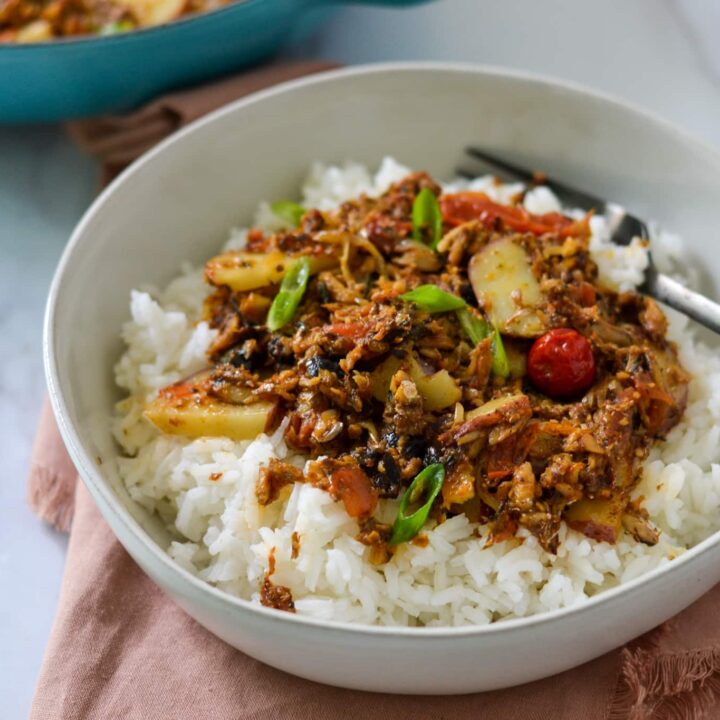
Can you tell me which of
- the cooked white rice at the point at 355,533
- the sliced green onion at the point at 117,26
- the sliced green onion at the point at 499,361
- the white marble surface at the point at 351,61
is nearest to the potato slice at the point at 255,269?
the cooked white rice at the point at 355,533

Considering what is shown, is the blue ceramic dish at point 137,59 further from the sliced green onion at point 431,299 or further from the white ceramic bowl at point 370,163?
the sliced green onion at point 431,299

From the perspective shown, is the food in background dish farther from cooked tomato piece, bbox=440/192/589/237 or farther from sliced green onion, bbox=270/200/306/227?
cooked tomato piece, bbox=440/192/589/237

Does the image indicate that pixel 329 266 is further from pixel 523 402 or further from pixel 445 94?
pixel 445 94

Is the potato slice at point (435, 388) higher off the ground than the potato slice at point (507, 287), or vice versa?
the potato slice at point (507, 287)

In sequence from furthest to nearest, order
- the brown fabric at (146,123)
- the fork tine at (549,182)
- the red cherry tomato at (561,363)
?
1. the brown fabric at (146,123)
2. the fork tine at (549,182)
3. the red cherry tomato at (561,363)

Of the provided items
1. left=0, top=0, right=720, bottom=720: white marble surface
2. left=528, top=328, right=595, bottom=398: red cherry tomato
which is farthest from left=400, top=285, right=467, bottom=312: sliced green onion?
left=0, top=0, right=720, bottom=720: white marble surface

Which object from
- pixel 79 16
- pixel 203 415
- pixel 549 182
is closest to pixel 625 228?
pixel 549 182
